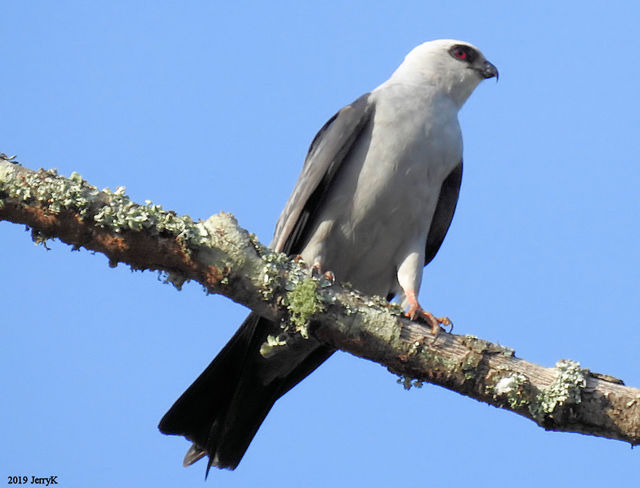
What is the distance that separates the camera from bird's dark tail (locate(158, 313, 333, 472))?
5.44 metres

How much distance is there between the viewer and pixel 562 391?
414 cm

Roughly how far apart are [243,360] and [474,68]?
3408 mm

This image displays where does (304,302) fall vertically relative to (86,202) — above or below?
below

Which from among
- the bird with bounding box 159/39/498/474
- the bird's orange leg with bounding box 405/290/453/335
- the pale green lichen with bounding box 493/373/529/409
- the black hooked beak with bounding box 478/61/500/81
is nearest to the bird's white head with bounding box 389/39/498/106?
the black hooked beak with bounding box 478/61/500/81

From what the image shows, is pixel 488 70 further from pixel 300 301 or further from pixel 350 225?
pixel 300 301

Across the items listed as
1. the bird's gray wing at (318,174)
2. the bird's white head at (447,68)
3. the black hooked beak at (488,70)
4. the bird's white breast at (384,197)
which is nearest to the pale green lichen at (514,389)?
the bird's white breast at (384,197)

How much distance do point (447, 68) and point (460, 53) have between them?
32 centimetres

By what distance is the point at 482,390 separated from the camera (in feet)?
14.1

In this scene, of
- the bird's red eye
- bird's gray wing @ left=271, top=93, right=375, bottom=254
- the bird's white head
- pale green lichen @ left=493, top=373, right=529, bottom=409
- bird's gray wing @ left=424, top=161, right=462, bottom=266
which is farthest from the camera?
the bird's red eye

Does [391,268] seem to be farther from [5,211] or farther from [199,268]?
[5,211]

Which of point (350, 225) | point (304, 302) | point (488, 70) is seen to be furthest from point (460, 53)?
point (304, 302)

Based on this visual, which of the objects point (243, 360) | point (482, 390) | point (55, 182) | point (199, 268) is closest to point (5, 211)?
point (55, 182)

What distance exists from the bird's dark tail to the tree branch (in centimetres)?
108

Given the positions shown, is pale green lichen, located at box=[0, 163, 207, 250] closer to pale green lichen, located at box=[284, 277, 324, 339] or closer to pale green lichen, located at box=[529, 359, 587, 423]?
pale green lichen, located at box=[284, 277, 324, 339]
